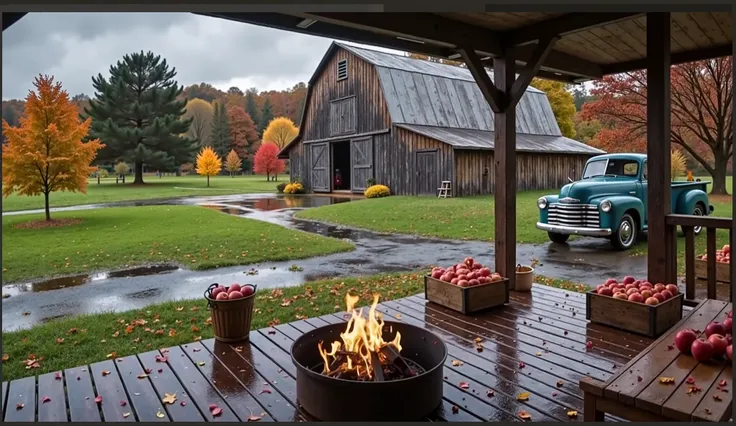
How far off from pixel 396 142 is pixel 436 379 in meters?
21.5

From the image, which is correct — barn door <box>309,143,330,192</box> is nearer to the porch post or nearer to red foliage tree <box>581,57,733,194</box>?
red foliage tree <box>581,57,733,194</box>

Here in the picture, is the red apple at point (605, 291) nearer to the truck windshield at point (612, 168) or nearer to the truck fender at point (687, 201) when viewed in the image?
the truck windshield at point (612, 168)

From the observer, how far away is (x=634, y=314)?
4.24 meters

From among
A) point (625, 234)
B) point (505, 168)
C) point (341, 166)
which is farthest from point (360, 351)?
point (341, 166)

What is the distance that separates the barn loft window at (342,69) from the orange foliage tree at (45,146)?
48.0 ft

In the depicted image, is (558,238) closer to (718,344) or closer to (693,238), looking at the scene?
(693,238)

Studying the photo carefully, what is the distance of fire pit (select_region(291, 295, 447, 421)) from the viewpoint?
2688 millimetres

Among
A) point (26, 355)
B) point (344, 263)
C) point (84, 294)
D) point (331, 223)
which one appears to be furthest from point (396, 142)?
point (26, 355)

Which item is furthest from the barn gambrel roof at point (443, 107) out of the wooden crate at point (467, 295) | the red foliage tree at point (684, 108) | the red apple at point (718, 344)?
the red apple at point (718, 344)

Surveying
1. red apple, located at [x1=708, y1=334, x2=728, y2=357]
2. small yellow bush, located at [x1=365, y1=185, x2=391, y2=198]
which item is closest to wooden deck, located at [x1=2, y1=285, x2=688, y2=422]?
red apple, located at [x1=708, y1=334, x2=728, y2=357]

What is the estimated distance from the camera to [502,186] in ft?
18.1

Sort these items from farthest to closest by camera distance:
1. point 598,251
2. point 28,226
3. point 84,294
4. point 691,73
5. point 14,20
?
point 691,73 < point 28,226 < point 598,251 < point 84,294 < point 14,20

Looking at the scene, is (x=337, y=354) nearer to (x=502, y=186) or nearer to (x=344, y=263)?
(x=502, y=186)

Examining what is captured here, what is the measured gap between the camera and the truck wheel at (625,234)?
9992 millimetres
